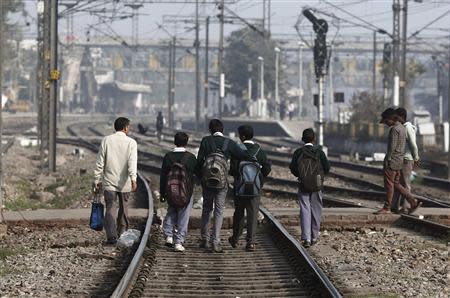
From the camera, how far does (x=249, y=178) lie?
12.8 meters

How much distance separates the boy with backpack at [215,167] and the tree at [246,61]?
309ft

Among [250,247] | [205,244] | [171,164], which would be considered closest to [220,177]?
[171,164]

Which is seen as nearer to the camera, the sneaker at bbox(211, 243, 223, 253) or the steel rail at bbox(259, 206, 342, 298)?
the steel rail at bbox(259, 206, 342, 298)

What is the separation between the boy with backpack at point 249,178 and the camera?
12.8m

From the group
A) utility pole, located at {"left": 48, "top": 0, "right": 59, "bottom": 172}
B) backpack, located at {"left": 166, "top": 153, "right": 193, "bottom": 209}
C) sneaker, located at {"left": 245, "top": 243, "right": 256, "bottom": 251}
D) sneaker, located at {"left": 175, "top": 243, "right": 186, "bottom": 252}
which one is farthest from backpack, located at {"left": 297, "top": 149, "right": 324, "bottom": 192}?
utility pole, located at {"left": 48, "top": 0, "right": 59, "bottom": 172}

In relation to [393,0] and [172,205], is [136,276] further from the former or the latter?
[393,0]

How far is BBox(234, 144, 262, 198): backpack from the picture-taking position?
12750mm

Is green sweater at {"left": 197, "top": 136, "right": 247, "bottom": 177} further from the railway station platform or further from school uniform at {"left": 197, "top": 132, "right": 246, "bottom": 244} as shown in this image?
the railway station platform

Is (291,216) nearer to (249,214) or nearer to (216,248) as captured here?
(249,214)

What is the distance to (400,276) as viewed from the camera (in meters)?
11.0

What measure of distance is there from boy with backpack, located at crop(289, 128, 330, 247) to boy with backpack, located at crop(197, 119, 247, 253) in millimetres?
902

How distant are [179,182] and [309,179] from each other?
177 centimetres

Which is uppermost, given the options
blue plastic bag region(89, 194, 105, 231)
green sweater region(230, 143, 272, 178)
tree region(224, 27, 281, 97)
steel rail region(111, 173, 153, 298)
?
tree region(224, 27, 281, 97)

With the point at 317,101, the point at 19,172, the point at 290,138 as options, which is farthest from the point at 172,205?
the point at 290,138
